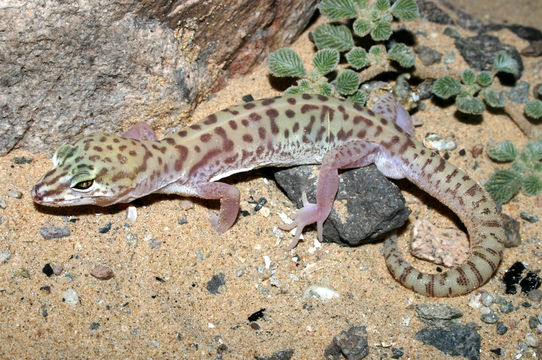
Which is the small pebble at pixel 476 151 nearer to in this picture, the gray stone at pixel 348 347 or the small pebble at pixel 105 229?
the gray stone at pixel 348 347

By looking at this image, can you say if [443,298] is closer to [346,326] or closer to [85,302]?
[346,326]

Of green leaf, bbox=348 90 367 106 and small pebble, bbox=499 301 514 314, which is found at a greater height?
green leaf, bbox=348 90 367 106

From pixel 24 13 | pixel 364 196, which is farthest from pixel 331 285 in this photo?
pixel 24 13

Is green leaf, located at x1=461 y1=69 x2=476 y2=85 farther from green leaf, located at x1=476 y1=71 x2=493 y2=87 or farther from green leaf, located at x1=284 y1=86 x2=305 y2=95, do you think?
green leaf, located at x1=284 y1=86 x2=305 y2=95

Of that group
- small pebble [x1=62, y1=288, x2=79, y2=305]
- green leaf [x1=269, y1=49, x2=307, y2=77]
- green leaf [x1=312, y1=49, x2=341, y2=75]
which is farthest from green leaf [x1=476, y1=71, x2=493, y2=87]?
small pebble [x1=62, y1=288, x2=79, y2=305]

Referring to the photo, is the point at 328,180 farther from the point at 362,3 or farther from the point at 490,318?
the point at 362,3

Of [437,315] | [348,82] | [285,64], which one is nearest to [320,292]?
[437,315]
